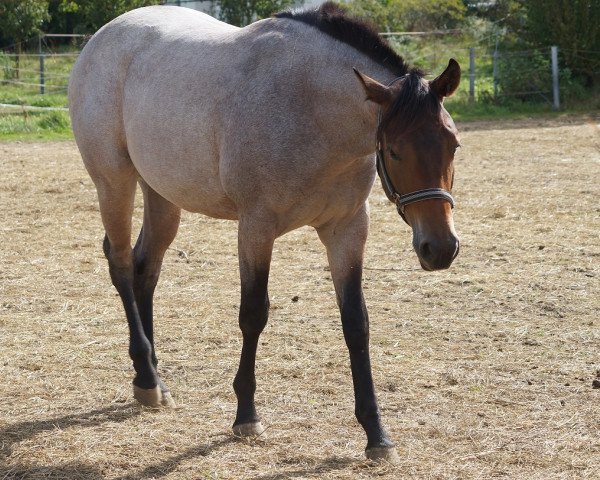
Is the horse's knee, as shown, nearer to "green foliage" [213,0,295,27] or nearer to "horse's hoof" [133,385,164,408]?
"horse's hoof" [133,385,164,408]

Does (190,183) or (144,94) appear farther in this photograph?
(144,94)

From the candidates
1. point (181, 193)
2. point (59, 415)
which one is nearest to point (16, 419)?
point (59, 415)

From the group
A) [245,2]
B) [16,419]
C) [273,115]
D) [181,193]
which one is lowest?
[16,419]

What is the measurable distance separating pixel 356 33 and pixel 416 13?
29.2 meters

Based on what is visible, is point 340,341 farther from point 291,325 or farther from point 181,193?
point 181,193

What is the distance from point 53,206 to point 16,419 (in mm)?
5663

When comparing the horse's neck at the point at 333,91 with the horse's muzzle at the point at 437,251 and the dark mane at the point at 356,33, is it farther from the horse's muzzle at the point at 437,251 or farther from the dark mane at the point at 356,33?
the horse's muzzle at the point at 437,251

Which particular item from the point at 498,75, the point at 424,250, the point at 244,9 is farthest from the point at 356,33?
the point at 244,9

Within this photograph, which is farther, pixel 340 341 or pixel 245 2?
pixel 245 2

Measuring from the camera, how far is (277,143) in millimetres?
3816

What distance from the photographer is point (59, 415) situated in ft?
14.6

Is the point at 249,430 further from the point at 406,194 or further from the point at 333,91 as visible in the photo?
the point at 333,91

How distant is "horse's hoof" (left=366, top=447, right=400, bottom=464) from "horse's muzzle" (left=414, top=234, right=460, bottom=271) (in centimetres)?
92

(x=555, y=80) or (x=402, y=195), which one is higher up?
(x=555, y=80)
